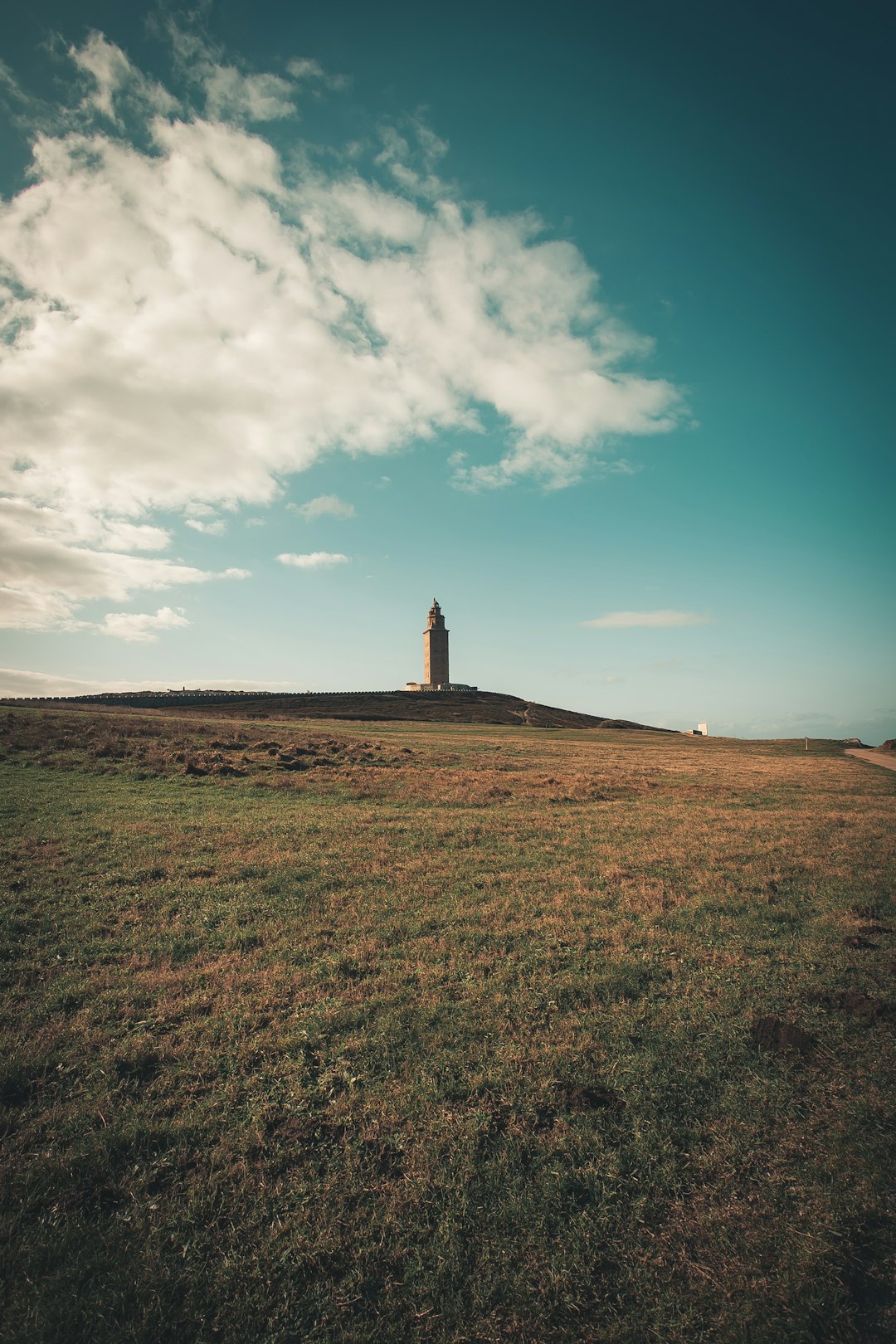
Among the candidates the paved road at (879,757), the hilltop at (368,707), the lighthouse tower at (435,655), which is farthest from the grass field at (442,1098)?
the lighthouse tower at (435,655)

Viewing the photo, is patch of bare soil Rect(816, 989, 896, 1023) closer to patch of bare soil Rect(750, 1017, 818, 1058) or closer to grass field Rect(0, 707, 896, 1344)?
grass field Rect(0, 707, 896, 1344)

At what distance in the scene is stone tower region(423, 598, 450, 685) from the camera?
481 ft

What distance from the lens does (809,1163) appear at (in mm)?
5035

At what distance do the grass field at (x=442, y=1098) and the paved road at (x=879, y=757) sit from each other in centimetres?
4200

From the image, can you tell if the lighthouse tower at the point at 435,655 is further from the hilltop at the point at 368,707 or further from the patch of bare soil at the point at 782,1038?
the patch of bare soil at the point at 782,1038

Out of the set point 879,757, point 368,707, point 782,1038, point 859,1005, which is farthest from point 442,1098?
point 368,707

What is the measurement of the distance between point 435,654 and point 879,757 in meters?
103

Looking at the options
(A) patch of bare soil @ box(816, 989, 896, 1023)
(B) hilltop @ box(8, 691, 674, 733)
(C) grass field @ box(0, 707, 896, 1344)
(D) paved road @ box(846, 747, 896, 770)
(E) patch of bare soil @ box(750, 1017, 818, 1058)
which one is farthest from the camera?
(B) hilltop @ box(8, 691, 674, 733)

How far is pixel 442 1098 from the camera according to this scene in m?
5.79

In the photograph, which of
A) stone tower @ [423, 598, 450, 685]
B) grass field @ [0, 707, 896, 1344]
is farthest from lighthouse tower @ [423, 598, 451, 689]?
grass field @ [0, 707, 896, 1344]

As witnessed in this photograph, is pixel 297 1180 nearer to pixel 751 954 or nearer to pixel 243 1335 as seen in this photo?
pixel 243 1335

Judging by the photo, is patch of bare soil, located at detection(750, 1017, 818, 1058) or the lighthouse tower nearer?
patch of bare soil, located at detection(750, 1017, 818, 1058)

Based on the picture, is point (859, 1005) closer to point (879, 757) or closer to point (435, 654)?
point (879, 757)

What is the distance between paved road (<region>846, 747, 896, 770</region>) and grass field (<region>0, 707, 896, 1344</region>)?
138 ft
